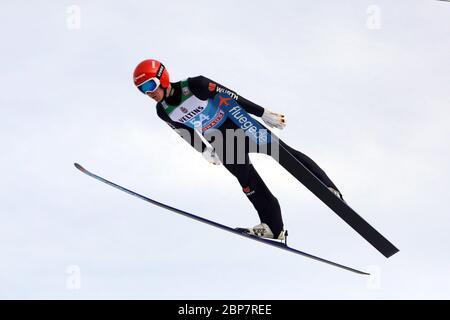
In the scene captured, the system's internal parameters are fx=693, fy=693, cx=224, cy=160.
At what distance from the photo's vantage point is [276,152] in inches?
408

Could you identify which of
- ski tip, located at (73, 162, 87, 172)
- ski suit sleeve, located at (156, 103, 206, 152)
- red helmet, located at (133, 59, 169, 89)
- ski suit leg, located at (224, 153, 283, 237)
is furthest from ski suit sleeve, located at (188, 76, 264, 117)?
ski tip, located at (73, 162, 87, 172)

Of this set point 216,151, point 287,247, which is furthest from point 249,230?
point 216,151

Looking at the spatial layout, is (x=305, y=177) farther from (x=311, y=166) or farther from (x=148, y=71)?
(x=148, y=71)

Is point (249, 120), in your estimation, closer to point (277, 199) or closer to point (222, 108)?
point (222, 108)

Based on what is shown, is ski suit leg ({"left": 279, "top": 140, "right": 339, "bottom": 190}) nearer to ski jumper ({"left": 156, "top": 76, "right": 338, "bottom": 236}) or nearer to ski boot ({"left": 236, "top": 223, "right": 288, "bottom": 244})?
ski jumper ({"left": 156, "top": 76, "right": 338, "bottom": 236})

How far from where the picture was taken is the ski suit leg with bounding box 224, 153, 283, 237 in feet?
35.3

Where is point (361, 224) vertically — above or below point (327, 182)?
below

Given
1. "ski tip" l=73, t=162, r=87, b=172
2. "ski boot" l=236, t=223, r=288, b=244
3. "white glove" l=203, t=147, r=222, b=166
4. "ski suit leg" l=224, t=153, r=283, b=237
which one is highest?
"ski tip" l=73, t=162, r=87, b=172

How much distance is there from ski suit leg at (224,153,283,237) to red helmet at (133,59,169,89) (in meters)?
1.85

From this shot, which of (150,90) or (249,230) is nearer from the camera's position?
(150,90)

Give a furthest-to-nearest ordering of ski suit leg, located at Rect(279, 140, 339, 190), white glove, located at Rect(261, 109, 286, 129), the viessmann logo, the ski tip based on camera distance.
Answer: the ski tip < ski suit leg, located at Rect(279, 140, 339, 190) < the viessmann logo < white glove, located at Rect(261, 109, 286, 129)

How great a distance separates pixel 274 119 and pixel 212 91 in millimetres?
1004

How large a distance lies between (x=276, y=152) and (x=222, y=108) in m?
1.04

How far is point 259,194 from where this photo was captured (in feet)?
35.5
